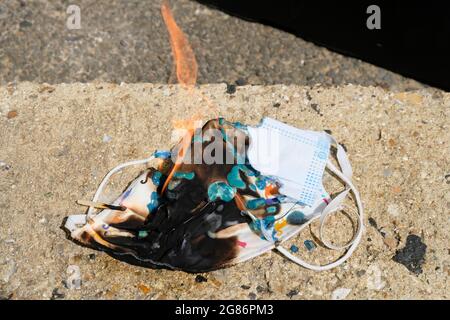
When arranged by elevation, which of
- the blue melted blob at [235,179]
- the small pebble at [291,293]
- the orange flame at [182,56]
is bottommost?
the small pebble at [291,293]

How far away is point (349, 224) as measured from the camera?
9.42 ft

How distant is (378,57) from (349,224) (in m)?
1.20

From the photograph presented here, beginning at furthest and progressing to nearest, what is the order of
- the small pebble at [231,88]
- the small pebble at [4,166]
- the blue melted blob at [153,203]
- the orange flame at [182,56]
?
1. the small pebble at [231,88]
2. the orange flame at [182,56]
3. the small pebble at [4,166]
4. the blue melted blob at [153,203]

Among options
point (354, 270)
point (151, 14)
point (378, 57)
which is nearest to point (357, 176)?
point (354, 270)

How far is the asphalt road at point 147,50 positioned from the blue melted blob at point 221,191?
0.93 metres

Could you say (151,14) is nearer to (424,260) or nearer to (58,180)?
(58,180)

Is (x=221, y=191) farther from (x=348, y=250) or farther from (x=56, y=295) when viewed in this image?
(x=56, y=295)

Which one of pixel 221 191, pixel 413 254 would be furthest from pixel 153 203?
pixel 413 254

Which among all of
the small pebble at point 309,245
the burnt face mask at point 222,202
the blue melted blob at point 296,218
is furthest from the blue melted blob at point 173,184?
the small pebble at point 309,245

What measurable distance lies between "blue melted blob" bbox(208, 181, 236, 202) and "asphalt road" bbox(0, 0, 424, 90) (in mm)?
928

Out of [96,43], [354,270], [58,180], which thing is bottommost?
[354,270]

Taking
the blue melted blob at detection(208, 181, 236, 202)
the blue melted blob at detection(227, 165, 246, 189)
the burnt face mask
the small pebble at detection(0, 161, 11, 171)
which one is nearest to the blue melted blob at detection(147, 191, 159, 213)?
the burnt face mask

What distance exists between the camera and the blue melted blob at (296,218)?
279cm

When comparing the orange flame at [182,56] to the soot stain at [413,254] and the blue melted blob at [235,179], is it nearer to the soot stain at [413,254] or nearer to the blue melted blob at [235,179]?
the blue melted blob at [235,179]
